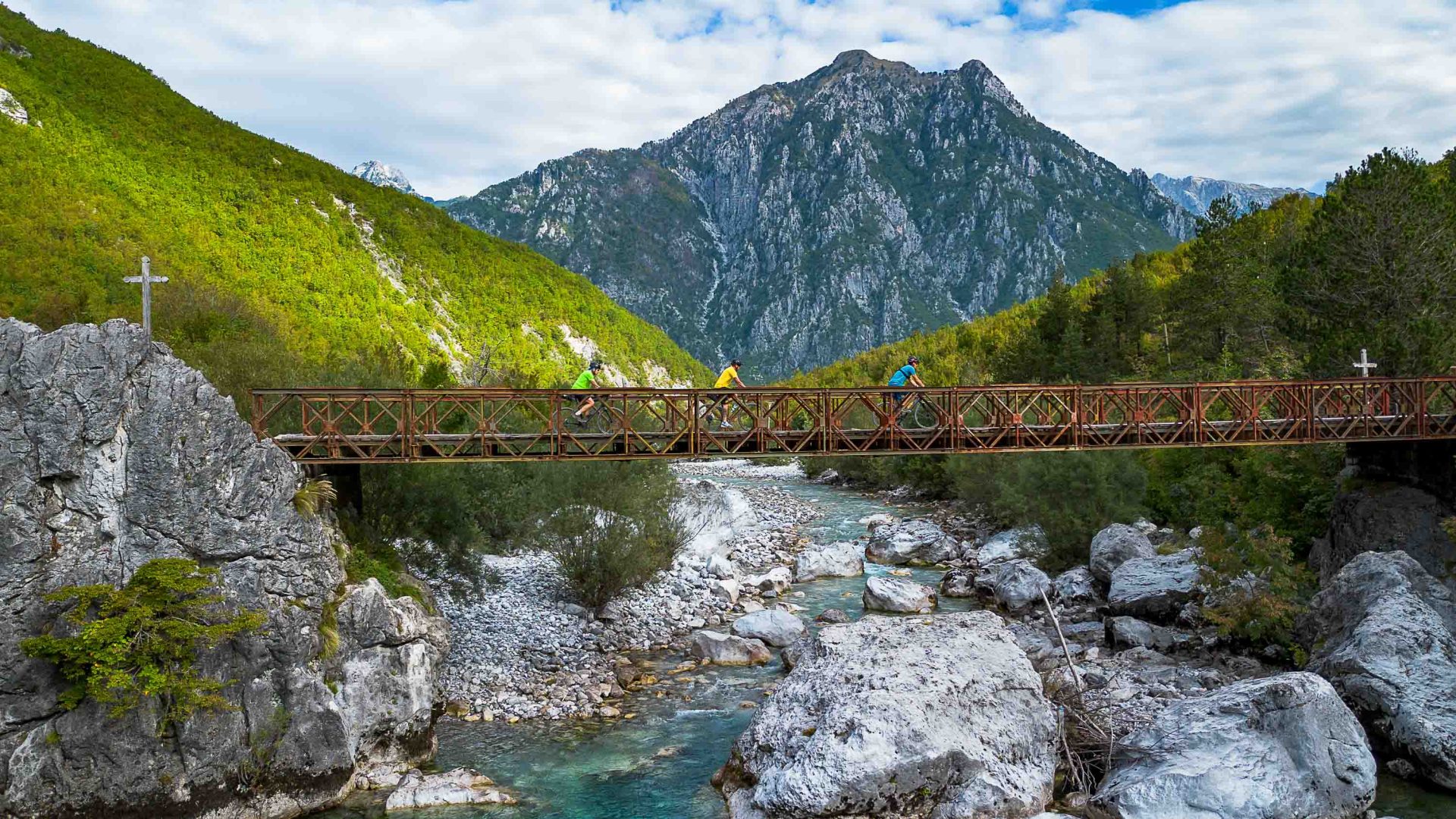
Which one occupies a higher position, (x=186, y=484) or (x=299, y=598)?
(x=186, y=484)

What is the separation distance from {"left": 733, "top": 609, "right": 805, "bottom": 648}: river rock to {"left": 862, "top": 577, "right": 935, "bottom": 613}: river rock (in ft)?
12.2

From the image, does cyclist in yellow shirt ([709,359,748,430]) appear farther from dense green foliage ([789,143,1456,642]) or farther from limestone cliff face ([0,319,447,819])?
dense green foliage ([789,143,1456,642])

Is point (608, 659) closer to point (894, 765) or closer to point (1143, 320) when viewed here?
point (894, 765)

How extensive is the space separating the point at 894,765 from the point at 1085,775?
406 centimetres

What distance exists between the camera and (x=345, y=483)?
71.0 feet

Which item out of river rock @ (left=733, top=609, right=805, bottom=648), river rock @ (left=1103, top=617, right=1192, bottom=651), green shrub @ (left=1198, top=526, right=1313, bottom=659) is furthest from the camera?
river rock @ (left=733, top=609, right=805, bottom=648)

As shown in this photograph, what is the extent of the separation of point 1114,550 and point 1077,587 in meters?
2.04

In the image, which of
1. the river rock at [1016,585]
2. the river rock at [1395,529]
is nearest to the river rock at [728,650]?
the river rock at [1016,585]

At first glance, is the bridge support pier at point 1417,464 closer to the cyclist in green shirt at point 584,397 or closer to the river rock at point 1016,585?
the river rock at point 1016,585

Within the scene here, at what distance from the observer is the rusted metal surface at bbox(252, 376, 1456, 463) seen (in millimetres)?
20234

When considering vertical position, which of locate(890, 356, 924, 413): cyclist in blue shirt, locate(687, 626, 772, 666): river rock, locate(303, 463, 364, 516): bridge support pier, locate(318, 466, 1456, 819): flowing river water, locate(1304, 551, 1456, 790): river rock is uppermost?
locate(890, 356, 924, 413): cyclist in blue shirt

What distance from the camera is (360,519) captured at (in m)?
22.0

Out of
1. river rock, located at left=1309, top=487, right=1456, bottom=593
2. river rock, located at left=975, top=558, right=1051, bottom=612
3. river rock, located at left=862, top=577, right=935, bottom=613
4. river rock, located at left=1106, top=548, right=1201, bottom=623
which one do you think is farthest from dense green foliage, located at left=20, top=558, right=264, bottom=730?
river rock, located at left=1309, top=487, right=1456, bottom=593

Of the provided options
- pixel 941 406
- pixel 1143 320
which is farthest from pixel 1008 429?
pixel 1143 320
